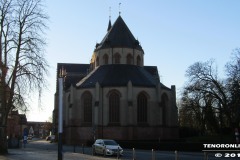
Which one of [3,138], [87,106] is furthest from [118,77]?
[3,138]

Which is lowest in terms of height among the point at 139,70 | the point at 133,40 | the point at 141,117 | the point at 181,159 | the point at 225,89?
the point at 181,159

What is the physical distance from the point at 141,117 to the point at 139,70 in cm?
938

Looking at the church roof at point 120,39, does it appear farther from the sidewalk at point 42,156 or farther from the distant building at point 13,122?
the sidewalk at point 42,156

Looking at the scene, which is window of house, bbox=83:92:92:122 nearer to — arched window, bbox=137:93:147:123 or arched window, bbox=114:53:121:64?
arched window, bbox=137:93:147:123

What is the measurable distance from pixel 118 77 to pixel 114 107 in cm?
518

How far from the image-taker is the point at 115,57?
217ft

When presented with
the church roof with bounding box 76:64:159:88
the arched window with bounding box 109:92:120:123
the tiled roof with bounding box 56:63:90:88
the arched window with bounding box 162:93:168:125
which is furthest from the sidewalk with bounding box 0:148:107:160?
the tiled roof with bounding box 56:63:90:88

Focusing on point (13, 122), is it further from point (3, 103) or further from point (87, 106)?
point (3, 103)

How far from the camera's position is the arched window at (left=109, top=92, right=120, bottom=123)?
5847 centimetres

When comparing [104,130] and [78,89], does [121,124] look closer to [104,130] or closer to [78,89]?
[104,130]

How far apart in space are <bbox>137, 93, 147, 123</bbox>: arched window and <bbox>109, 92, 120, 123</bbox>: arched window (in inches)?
126

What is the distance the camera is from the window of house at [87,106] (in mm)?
59812

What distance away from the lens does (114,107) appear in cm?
5891

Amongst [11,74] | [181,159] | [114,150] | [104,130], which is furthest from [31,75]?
[104,130]
